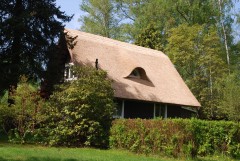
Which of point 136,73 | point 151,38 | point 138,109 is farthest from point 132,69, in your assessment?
point 151,38

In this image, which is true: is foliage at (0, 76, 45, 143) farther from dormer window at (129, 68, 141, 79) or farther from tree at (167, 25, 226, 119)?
tree at (167, 25, 226, 119)

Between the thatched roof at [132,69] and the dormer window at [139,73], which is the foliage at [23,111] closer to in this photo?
the thatched roof at [132,69]

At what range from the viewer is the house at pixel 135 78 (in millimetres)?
23625

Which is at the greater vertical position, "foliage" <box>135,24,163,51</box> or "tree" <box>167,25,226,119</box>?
"foliage" <box>135,24,163,51</box>

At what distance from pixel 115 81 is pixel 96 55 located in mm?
2465

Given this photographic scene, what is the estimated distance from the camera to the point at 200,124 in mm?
16094

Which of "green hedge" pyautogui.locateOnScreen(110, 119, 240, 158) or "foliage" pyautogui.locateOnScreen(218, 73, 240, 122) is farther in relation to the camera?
"foliage" pyautogui.locateOnScreen(218, 73, 240, 122)

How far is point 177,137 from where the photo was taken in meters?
14.6

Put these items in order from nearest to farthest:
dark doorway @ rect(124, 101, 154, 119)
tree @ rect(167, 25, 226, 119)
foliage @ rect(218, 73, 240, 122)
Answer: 1. dark doorway @ rect(124, 101, 154, 119)
2. foliage @ rect(218, 73, 240, 122)
3. tree @ rect(167, 25, 226, 119)

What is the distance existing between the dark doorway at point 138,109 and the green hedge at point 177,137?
7.26 meters

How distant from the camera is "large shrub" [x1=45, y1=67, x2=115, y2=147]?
17656 mm

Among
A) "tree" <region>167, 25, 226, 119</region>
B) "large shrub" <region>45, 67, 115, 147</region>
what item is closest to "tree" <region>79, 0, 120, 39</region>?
"tree" <region>167, 25, 226, 119</region>

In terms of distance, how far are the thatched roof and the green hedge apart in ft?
20.4

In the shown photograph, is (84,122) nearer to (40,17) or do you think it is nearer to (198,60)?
(40,17)
